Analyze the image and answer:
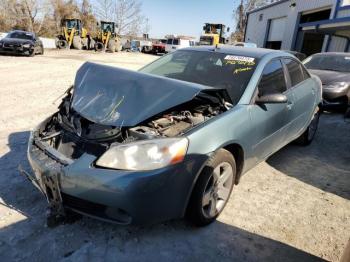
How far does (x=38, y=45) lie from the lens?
20.7 m

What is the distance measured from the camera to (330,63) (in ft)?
30.3

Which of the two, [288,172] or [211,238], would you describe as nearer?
[211,238]

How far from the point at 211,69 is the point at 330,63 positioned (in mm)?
6744

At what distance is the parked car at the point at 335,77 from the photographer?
26.5 feet

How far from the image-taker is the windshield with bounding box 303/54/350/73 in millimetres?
8914

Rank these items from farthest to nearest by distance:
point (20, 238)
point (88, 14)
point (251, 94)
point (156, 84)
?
point (88, 14), point (251, 94), point (156, 84), point (20, 238)

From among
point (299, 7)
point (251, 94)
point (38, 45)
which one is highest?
point (299, 7)

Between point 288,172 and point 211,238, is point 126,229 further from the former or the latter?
point 288,172

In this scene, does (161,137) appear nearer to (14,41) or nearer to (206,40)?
(14,41)

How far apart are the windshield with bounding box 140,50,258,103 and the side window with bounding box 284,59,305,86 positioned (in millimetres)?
884

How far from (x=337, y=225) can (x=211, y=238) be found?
4.50 feet

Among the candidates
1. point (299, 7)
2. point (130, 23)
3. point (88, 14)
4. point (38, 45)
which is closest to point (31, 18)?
point (88, 14)

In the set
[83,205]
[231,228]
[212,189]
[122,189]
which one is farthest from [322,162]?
[83,205]

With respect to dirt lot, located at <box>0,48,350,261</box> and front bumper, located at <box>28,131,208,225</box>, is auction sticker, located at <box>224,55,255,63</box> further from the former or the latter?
front bumper, located at <box>28,131,208,225</box>
